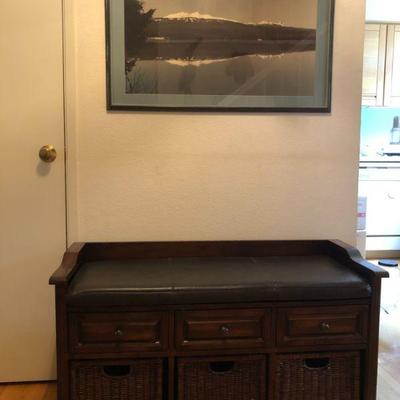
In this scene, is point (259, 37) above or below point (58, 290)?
above

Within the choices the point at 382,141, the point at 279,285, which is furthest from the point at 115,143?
the point at 382,141

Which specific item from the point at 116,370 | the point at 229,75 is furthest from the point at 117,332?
the point at 229,75

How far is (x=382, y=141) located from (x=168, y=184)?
3173 millimetres

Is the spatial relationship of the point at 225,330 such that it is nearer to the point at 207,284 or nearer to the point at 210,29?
the point at 207,284

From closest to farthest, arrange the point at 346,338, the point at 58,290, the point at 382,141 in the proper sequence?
the point at 58,290 < the point at 346,338 < the point at 382,141

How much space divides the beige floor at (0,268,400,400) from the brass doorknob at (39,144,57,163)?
0.95 meters

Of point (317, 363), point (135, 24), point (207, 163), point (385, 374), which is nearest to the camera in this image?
point (317, 363)

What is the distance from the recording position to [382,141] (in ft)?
14.3

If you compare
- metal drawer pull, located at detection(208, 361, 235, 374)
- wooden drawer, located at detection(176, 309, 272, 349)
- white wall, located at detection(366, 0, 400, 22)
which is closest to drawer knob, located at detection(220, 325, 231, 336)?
wooden drawer, located at detection(176, 309, 272, 349)

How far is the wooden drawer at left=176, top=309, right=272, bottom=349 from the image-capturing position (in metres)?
1.50

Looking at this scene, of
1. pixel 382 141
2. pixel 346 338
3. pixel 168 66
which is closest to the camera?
pixel 346 338

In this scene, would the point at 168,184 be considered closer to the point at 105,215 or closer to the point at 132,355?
the point at 105,215

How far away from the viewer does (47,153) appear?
5.95ft

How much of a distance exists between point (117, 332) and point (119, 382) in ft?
0.59
